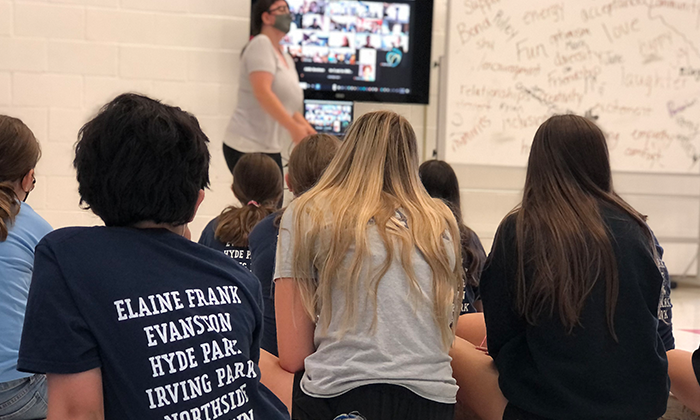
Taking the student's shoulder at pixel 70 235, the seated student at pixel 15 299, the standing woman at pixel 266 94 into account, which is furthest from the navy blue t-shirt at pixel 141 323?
the standing woman at pixel 266 94

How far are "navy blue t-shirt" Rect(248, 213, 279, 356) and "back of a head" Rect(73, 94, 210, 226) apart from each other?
82cm

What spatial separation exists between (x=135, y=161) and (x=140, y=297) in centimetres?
18

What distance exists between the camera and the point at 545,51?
3914 mm

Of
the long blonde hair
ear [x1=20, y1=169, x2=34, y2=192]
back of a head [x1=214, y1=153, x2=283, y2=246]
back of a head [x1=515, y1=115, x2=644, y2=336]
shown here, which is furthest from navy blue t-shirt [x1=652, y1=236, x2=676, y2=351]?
ear [x1=20, y1=169, x2=34, y2=192]

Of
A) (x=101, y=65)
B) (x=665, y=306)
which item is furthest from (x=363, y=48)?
(x=665, y=306)

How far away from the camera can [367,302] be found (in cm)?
125

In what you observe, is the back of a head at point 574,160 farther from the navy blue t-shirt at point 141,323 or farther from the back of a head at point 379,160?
the navy blue t-shirt at point 141,323

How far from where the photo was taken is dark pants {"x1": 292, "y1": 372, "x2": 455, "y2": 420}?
1.24 meters

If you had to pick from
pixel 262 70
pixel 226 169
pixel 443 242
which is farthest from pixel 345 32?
pixel 443 242

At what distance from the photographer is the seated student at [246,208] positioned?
84.4 inches

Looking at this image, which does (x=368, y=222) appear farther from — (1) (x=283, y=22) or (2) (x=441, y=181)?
(1) (x=283, y=22)

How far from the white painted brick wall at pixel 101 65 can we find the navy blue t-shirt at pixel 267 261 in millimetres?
2190

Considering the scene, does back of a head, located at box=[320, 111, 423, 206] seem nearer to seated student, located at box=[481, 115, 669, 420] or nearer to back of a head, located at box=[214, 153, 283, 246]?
seated student, located at box=[481, 115, 669, 420]

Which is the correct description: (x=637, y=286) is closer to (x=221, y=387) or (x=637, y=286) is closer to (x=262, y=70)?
(x=221, y=387)
